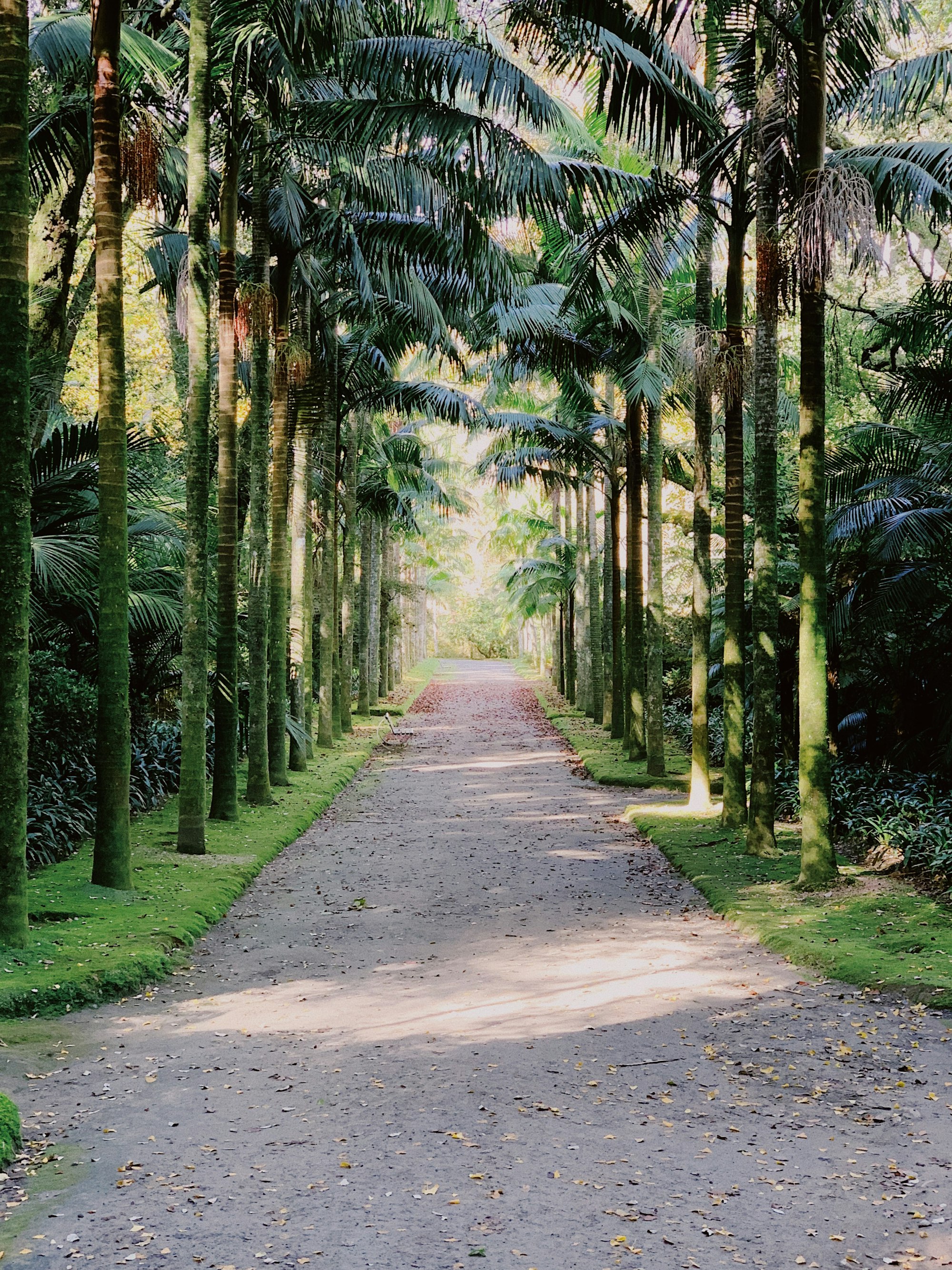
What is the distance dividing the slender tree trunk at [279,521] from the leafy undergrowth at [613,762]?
5423 millimetres

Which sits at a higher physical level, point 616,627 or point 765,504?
point 765,504

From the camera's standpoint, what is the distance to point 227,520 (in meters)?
13.9

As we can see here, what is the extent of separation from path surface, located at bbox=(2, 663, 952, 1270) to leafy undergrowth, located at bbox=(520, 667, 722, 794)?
7626mm

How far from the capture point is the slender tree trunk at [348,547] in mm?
25656

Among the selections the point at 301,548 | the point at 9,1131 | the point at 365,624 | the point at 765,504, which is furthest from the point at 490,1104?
the point at 365,624

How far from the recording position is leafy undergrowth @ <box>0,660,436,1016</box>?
298 inches

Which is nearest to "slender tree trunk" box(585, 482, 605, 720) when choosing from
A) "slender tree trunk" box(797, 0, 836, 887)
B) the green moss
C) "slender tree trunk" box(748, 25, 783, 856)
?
"slender tree trunk" box(748, 25, 783, 856)

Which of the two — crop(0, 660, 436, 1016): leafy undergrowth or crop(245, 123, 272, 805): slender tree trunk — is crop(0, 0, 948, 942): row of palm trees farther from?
crop(0, 660, 436, 1016): leafy undergrowth

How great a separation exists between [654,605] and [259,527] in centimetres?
648

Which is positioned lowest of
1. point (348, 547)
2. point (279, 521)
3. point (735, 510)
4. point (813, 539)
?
point (813, 539)

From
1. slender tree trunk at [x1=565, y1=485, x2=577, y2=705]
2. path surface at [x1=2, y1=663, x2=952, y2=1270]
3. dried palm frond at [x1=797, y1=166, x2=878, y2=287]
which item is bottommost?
path surface at [x1=2, y1=663, x2=952, y2=1270]

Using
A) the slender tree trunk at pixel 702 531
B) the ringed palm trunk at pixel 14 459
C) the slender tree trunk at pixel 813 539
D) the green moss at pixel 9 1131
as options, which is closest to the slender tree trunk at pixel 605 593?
the slender tree trunk at pixel 702 531

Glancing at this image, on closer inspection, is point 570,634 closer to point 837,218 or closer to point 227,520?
point 227,520

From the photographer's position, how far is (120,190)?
10.2m
